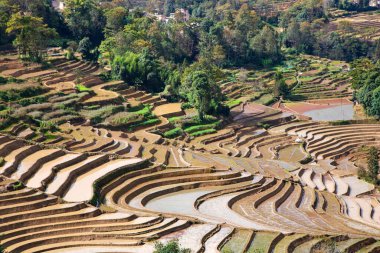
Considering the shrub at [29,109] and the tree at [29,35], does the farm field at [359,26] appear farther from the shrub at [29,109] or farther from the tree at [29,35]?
the shrub at [29,109]

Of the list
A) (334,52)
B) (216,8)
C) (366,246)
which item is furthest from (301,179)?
(216,8)

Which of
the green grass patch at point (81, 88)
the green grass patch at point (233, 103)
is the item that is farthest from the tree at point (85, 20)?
the green grass patch at point (233, 103)

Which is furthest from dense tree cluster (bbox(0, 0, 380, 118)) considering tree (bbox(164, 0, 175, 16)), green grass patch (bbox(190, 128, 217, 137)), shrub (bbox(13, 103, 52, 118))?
shrub (bbox(13, 103, 52, 118))

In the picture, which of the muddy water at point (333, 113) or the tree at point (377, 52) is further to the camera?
the tree at point (377, 52)

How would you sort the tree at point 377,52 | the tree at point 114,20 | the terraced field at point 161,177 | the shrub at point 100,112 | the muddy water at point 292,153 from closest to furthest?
1. the terraced field at point 161,177
2. the shrub at point 100,112
3. the muddy water at point 292,153
4. the tree at point 114,20
5. the tree at point 377,52

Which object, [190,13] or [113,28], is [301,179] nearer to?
[113,28]

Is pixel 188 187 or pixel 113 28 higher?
pixel 113 28
